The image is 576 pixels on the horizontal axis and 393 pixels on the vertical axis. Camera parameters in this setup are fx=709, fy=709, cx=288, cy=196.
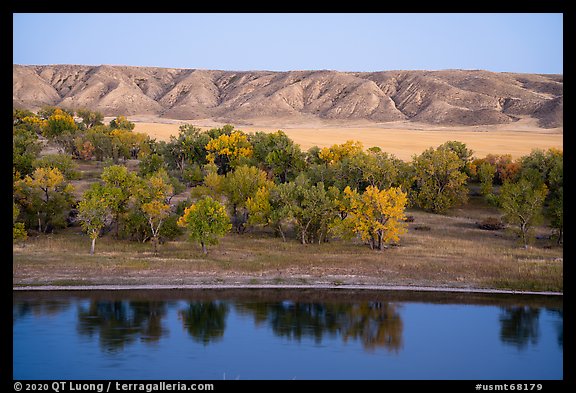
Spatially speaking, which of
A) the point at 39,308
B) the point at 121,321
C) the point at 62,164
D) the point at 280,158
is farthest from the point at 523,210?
the point at 62,164

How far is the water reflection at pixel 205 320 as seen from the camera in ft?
104

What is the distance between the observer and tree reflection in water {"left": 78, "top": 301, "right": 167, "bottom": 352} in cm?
3088

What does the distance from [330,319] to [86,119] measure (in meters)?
84.5

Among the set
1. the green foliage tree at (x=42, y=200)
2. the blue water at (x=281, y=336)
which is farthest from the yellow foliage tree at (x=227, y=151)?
the blue water at (x=281, y=336)

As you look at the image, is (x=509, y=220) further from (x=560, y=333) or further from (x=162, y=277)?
(x=162, y=277)

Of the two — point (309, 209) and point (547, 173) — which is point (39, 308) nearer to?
point (309, 209)

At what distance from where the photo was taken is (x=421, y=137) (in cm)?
12812

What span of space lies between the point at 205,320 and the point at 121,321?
13.0ft

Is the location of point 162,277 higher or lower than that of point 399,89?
lower

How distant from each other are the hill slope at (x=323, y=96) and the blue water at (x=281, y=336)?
387 feet

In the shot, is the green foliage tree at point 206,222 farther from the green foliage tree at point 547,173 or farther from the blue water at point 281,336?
the green foliage tree at point 547,173

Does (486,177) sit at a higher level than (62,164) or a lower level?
lower

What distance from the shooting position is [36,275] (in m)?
40.1

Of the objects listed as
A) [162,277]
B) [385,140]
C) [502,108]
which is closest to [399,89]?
[502,108]
